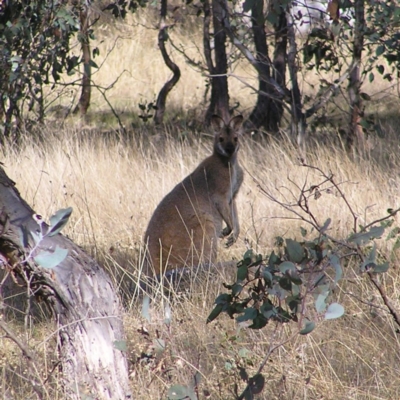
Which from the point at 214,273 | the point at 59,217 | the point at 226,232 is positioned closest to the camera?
the point at 59,217

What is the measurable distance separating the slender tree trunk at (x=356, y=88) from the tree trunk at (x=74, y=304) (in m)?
4.72

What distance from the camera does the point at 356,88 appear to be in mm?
7727

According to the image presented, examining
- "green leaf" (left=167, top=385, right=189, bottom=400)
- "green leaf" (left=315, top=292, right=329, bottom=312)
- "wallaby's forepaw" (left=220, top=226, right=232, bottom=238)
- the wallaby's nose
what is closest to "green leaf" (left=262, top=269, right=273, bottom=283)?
"green leaf" (left=315, top=292, right=329, bottom=312)

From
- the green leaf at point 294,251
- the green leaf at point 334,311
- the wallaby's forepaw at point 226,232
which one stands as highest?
the green leaf at point 294,251

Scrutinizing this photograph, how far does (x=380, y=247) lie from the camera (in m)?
4.64

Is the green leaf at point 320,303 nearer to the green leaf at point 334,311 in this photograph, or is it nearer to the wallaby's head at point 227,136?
the green leaf at point 334,311

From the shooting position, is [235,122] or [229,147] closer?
[229,147]

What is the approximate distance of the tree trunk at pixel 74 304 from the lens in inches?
108

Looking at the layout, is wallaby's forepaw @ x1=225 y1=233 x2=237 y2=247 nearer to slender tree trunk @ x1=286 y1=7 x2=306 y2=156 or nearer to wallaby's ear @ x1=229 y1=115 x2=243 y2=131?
wallaby's ear @ x1=229 y1=115 x2=243 y2=131

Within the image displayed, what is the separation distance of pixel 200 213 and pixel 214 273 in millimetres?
1180

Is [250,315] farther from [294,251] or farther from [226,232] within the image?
[226,232]

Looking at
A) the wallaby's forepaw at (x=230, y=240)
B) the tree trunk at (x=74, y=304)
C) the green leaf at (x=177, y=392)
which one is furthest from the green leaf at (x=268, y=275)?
the wallaby's forepaw at (x=230, y=240)

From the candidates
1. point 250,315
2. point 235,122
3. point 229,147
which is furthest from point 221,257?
point 250,315

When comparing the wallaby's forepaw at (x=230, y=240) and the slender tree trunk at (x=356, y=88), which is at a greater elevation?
the slender tree trunk at (x=356, y=88)
